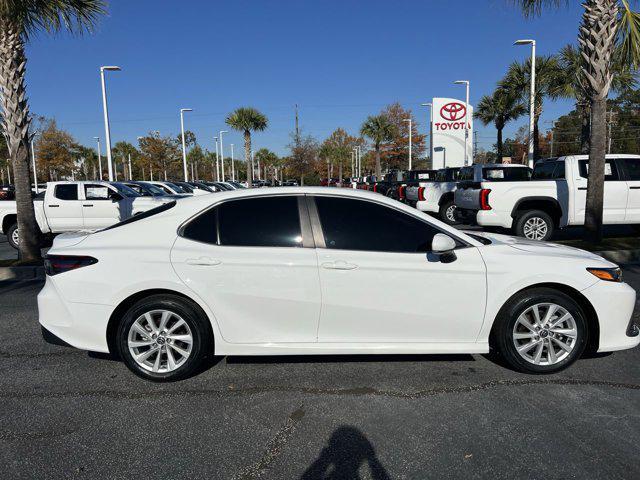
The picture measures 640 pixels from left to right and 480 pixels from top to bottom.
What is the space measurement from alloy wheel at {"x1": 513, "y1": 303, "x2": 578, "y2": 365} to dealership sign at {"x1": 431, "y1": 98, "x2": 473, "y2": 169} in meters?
30.4

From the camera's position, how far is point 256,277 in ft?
11.9

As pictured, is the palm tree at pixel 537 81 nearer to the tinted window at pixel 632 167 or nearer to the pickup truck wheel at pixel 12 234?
the tinted window at pixel 632 167

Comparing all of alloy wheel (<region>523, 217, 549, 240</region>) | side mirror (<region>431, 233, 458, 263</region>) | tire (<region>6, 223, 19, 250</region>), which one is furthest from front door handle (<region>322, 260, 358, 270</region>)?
tire (<region>6, 223, 19, 250</region>)

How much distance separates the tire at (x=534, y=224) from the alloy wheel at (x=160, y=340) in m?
8.32

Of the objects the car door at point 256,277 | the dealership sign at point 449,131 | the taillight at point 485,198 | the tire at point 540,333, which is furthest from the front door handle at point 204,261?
the dealership sign at point 449,131

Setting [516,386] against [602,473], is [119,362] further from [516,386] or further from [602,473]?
[602,473]

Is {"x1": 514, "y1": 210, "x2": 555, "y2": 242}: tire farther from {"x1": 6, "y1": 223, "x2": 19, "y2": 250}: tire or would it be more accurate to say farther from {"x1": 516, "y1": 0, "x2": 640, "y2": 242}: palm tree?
{"x1": 6, "y1": 223, "x2": 19, "y2": 250}: tire

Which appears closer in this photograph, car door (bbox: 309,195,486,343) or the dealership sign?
car door (bbox: 309,195,486,343)

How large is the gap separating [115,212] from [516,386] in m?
10.8

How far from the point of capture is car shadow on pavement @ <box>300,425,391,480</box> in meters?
2.59

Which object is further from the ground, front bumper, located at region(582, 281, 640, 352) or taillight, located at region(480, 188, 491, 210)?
taillight, located at region(480, 188, 491, 210)

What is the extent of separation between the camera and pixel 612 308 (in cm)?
376

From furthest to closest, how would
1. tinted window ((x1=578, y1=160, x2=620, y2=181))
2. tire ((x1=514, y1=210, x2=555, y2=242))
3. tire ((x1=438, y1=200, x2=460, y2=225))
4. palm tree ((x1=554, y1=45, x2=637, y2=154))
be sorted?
palm tree ((x1=554, y1=45, x2=637, y2=154)) < tire ((x1=438, y1=200, x2=460, y2=225)) < tinted window ((x1=578, y1=160, x2=620, y2=181)) < tire ((x1=514, y1=210, x2=555, y2=242))

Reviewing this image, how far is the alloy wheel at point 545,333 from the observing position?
3781mm
